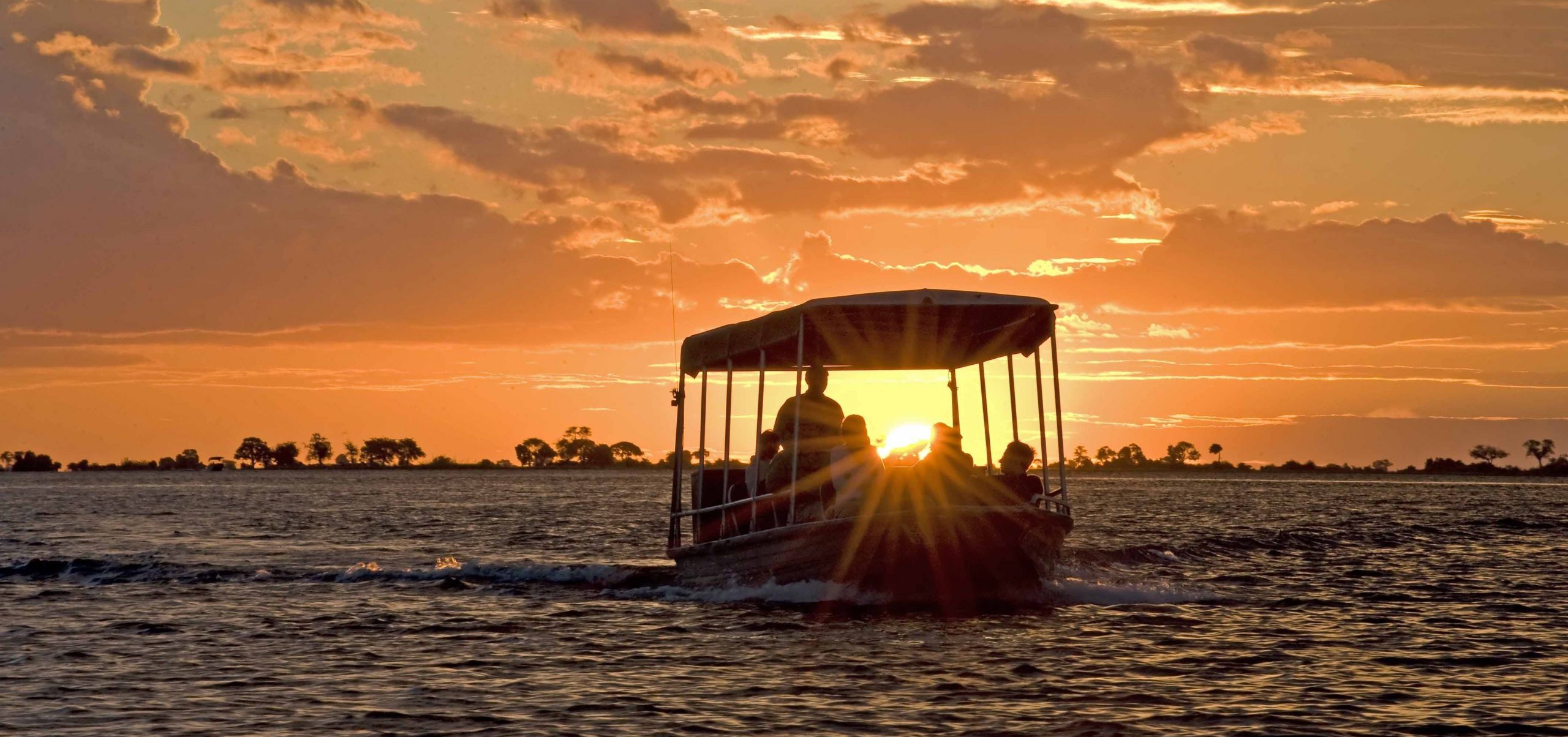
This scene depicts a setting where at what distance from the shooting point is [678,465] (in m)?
24.6

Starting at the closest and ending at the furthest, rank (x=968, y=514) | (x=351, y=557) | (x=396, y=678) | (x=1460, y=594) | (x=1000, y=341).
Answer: (x=396, y=678) → (x=968, y=514) → (x=1000, y=341) → (x=1460, y=594) → (x=351, y=557)

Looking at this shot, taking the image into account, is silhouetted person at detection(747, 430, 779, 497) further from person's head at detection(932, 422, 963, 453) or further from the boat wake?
person's head at detection(932, 422, 963, 453)

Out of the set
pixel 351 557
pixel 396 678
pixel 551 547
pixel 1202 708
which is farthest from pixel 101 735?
pixel 551 547

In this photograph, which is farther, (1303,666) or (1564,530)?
(1564,530)

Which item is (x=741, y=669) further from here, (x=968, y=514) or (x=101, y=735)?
(x=101, y=735)

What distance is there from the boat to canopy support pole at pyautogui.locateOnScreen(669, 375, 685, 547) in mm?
1129

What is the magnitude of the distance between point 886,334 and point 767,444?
7.45ft

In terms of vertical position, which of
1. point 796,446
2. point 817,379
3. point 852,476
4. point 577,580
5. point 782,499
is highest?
point 817,379

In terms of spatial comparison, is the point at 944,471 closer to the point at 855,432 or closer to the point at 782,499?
the point at 855,432

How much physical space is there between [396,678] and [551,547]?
77.1ft

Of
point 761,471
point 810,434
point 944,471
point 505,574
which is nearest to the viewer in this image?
point 944,471

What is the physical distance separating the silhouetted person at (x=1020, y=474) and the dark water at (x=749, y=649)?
157 cm

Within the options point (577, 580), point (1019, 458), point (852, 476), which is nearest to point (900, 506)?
point (852, 476)

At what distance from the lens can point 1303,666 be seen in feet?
52.5
